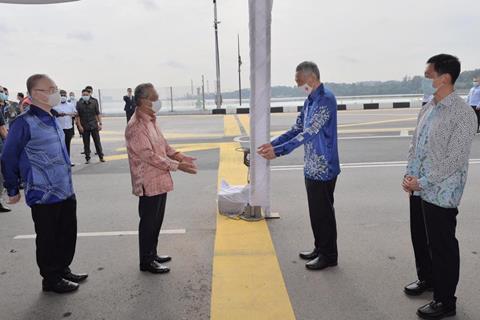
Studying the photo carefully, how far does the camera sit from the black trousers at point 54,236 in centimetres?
323

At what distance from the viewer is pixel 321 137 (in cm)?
353

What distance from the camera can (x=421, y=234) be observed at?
3162 mm

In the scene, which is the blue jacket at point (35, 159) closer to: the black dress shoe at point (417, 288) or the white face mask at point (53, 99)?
the white face mask at point (53, 99)

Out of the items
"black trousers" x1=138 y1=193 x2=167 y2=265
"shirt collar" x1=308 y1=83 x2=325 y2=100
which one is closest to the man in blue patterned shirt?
"shirt collar" x1=308 y1=83 x2=325 y2=100

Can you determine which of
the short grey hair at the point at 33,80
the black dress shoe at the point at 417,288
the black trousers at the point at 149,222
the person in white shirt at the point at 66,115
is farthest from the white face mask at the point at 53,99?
the person in white shirt at the point at 66,115

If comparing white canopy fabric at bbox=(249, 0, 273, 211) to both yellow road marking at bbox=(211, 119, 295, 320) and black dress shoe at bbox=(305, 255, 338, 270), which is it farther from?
black dress shoe at bbox=(305, 255, 338, 270)

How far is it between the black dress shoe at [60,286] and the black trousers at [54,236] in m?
0.04

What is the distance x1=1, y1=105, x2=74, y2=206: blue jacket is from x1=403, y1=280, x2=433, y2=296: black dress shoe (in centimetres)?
275

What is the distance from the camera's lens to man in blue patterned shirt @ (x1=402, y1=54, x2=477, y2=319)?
2.61 meters

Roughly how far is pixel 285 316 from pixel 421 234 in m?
1.21

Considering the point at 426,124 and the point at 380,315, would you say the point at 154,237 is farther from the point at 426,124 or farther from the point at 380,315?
the point at 426,124

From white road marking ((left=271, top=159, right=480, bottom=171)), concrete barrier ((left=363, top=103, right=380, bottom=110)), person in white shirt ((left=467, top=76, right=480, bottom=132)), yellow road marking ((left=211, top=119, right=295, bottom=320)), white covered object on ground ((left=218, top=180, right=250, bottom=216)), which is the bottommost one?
yellow road marking ((left=211, top=119, right=295, bottom=320))

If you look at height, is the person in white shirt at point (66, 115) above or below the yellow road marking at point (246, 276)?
above

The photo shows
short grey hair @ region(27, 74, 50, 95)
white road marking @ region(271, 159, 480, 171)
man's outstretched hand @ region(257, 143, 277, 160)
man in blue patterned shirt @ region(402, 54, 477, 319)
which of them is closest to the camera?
man in blue patterned shirt @ region(402, 54, 477, 319)
